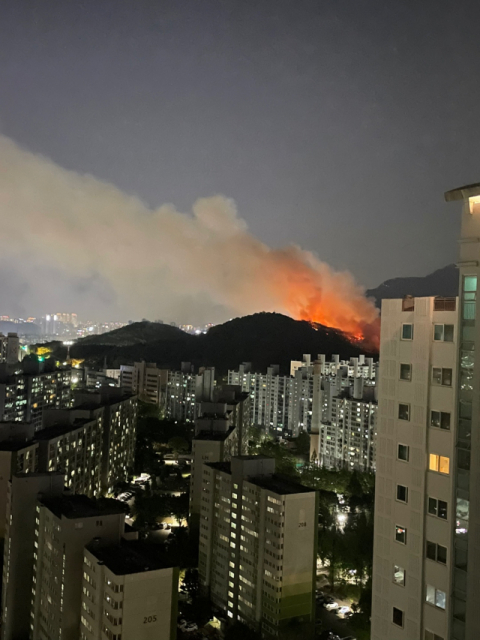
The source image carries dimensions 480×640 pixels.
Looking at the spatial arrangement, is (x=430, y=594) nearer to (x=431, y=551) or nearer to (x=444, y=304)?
(x=431, y=551)

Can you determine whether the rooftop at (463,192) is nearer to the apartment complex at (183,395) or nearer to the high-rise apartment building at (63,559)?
the high-rise apartment building at (63,559)

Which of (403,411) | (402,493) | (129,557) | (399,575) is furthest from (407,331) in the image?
(129,557)

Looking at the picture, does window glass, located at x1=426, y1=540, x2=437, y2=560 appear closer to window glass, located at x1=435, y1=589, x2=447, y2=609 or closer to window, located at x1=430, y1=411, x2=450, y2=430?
window glass, located at x1=435, y1=589, x2=447, y2=609

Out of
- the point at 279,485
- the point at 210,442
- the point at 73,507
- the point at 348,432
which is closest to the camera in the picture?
the point at 73,507

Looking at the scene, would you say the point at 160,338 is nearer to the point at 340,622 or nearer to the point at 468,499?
the point at 340,622

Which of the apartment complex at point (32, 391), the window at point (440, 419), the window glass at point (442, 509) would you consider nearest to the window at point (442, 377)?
the window at point (440, 419)
